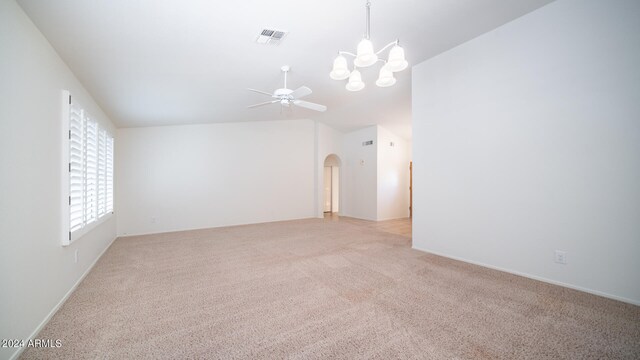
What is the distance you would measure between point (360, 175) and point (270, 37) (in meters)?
5.67

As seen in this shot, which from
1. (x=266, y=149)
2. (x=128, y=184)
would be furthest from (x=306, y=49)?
(x=128, y=184)

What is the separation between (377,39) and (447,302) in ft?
10.1

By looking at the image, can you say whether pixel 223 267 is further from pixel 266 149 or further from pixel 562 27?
pixel 562 27

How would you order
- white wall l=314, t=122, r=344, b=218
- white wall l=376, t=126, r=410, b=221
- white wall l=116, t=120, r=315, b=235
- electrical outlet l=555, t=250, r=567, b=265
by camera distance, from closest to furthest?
electrical outlet l=555, t=250, r=567, b=265 < white wall l=116, t=120, r=315, b=235 < white wall l=376, t=126, r=410, b=221 < white wall l=314, t=122, r=344, b=218

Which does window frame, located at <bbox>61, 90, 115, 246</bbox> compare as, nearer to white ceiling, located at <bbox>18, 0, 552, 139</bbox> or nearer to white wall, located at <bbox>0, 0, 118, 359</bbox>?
white wall, located at <bbox>0, 0, 118, 359</bbox>

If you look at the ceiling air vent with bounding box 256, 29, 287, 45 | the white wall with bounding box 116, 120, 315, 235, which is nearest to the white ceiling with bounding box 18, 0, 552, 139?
the ceiling air vent with bounding box 256, 29, 287, 45

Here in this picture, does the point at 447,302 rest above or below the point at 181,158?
below

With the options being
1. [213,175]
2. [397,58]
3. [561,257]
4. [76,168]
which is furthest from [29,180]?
[561,257]

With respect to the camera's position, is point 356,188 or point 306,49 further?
point 356,188

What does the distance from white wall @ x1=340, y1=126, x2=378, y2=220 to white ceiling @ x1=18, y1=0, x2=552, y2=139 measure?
3.14 metres

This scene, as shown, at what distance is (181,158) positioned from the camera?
21.4 feet

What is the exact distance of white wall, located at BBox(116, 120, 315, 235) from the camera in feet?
20.0

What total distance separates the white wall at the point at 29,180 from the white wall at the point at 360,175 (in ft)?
21.4

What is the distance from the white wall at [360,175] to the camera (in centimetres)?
768
